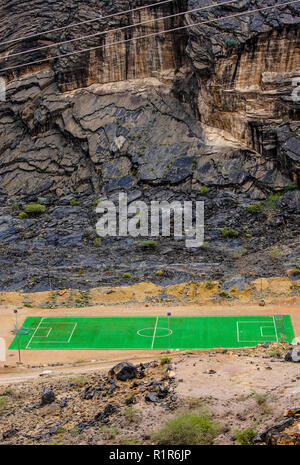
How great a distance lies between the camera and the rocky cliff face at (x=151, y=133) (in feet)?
141

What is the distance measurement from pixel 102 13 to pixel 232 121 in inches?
595

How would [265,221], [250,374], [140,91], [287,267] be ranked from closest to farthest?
[250,374] → [287,267] → [265,221] → [140,91]

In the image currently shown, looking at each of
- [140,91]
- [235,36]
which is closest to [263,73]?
[235,36]

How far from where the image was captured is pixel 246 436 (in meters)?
17.6

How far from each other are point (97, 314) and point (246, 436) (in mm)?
19836

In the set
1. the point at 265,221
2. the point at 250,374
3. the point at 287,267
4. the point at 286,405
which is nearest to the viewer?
the point at 286,405

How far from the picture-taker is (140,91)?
52.0m

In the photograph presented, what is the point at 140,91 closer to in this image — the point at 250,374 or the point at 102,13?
the point at 102,13

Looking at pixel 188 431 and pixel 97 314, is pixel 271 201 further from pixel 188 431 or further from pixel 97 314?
pixel 188 431

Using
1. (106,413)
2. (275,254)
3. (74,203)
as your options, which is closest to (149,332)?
(275,254)

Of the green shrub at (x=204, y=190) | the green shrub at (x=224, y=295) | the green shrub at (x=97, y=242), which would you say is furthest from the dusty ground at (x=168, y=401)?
the green shrub at (x=204, y=190)

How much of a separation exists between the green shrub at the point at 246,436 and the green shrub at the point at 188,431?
2.71ft

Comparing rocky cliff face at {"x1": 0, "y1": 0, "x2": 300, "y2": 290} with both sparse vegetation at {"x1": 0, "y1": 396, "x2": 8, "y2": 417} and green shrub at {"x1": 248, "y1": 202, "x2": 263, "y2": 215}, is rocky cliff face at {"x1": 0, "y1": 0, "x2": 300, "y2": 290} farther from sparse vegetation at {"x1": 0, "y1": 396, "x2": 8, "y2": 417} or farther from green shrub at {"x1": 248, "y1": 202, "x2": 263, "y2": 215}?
sparse vegetation at {"x1": 0, "y1": 396, "x2": 8, "y2": 417}

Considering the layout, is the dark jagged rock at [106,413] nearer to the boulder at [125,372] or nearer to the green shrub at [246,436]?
the boulder at [125,372]
